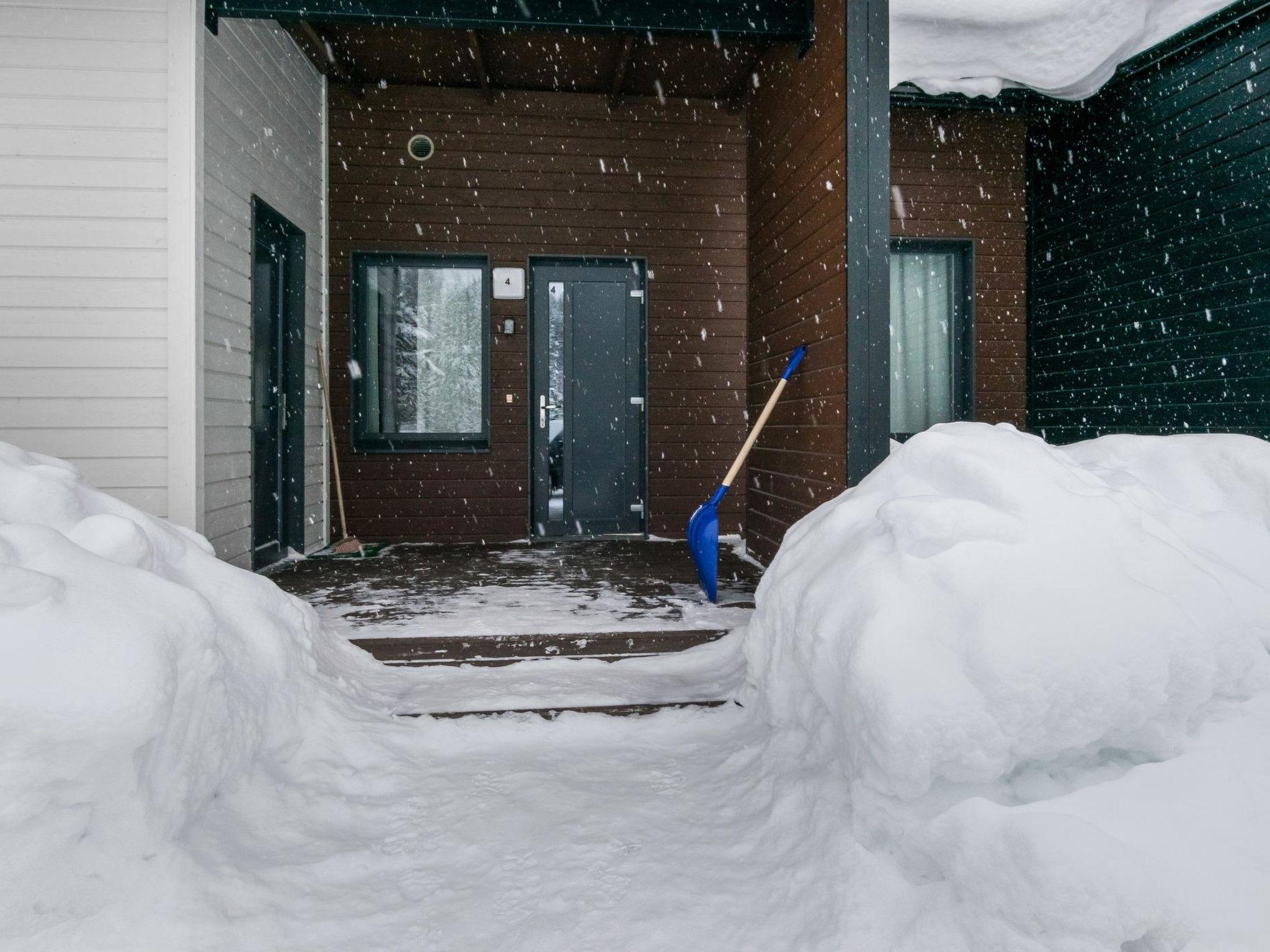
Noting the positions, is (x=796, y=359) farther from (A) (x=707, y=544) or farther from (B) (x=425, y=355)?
(B) (x=425, y=355)

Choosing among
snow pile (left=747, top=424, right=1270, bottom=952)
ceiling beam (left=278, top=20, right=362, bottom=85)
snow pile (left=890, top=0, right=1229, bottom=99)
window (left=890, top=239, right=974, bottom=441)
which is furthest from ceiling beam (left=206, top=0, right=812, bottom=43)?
snow pile (left=747, top=424, right=1270, bottom=952)

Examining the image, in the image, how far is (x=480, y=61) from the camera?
16.1ft

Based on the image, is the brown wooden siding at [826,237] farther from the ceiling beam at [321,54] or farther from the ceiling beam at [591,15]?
the ceiling beam at [321,54]

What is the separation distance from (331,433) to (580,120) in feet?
9.58

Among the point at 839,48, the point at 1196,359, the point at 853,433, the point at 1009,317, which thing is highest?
the point at 839,48

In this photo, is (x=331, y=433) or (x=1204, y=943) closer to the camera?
(x=1204, y=943)

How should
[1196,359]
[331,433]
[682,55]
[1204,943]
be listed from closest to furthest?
[1204,943]
[1196,359]
[682,55]
[331,433]

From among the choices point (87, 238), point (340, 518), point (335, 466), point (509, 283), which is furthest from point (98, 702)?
point (509, 283)

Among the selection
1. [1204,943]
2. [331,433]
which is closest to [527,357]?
[331,433]

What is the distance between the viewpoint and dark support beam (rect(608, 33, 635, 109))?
4.77 metres

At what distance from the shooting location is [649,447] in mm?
5785

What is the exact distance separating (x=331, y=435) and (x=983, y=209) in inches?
204

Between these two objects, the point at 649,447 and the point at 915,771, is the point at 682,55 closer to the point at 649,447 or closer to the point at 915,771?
the point at 649,447

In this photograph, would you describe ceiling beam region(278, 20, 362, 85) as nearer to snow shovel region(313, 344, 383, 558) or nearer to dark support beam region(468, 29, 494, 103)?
dark support beam region(468, 29, 494, 103)
